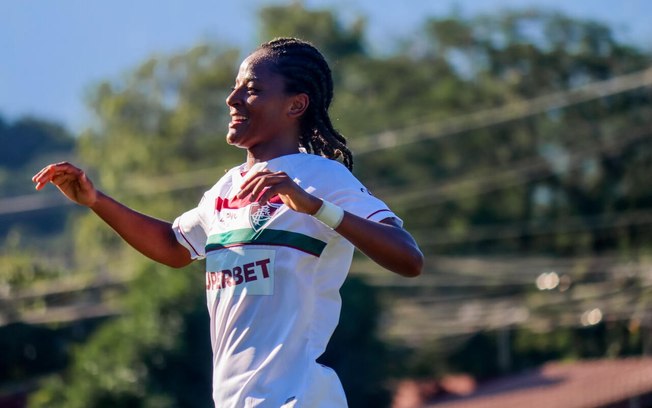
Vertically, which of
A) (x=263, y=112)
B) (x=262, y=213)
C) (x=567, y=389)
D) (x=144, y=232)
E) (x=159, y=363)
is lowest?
(x=262, y=213)

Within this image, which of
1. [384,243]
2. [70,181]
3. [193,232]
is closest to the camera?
[384,243]

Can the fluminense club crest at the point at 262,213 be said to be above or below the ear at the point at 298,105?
below

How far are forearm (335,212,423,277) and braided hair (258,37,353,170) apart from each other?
0.51 meters

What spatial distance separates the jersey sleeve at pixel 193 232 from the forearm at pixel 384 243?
70cm

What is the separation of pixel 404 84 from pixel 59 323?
24451 mm

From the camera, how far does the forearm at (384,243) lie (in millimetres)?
3834

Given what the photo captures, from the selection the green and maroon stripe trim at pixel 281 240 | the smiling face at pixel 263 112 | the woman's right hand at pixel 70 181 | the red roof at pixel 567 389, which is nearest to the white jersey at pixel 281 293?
the green and maroon stripe trim at pixel 281 240

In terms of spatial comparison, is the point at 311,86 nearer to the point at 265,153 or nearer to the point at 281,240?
the point at 265,153

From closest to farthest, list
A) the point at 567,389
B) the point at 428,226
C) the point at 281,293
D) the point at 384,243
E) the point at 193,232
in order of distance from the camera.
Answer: the point at 384,243, the point at 281,293, the point at 193,232, the point at 567,389, the point at 428,226

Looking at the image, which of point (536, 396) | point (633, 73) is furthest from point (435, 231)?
point (536, 396)

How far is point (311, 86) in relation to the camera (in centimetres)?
429

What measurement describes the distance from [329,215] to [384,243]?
0.18 metres

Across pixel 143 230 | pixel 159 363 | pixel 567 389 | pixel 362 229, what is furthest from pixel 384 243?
pixel 567 389

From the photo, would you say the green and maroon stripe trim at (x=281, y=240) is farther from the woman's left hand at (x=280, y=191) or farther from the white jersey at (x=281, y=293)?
the woman's left hand at (x=280, y=191)
